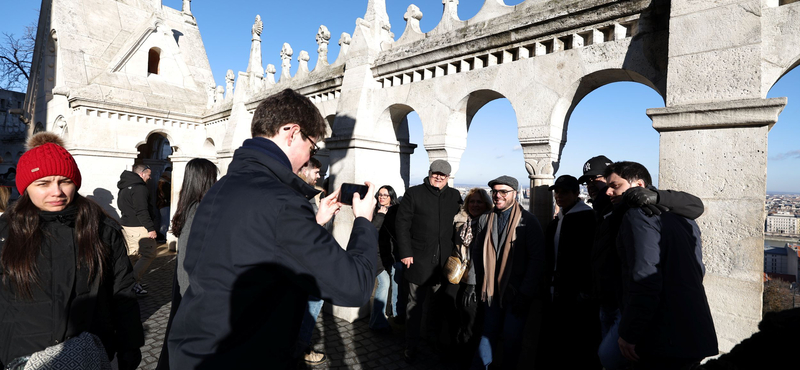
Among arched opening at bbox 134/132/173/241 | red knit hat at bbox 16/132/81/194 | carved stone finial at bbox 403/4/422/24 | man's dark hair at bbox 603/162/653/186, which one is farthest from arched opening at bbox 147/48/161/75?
man's dark hair at bbox 603/162/653/186

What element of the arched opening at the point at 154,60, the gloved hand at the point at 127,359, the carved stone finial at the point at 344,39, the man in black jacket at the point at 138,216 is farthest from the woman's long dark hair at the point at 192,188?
the arched opening at the point at 154,60

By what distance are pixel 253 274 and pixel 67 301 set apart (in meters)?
1.21

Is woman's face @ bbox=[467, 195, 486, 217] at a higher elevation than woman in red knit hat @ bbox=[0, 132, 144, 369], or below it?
higher

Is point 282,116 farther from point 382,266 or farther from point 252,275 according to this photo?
point 382,266

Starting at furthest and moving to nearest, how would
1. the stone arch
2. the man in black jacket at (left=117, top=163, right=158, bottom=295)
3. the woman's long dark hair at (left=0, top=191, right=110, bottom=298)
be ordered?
the stone arch < the man in black jacket at (left=117, top=163, right=158, bottom=295) < the woman's long dark hair at (left=0, top=191, right=110, bottom=298)

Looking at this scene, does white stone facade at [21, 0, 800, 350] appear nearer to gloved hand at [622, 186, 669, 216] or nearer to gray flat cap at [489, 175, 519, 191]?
gray flat cap at [489, 175, 519, 191]

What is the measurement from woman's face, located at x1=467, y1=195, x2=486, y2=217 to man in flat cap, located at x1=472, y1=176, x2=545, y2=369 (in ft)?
1.51

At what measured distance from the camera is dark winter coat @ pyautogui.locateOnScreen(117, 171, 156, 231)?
5.37 m

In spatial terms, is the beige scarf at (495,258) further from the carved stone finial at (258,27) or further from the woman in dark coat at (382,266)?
the carved stone finial at (258,27)

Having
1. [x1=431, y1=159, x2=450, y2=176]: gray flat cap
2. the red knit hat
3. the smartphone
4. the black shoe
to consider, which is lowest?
the black shoe

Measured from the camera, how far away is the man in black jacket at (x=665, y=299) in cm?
194

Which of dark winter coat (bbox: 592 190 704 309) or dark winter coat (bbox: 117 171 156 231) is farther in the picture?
dark winter coat (bbox: 117 171 156 231)

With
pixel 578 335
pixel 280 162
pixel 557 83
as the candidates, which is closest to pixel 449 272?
pixel 578 335

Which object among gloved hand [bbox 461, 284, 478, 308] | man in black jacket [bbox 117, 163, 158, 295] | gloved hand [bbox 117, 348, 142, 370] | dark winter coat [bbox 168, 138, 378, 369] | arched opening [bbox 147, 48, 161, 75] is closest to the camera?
dark winter coat [bbox 168, 138, 378, 369]
